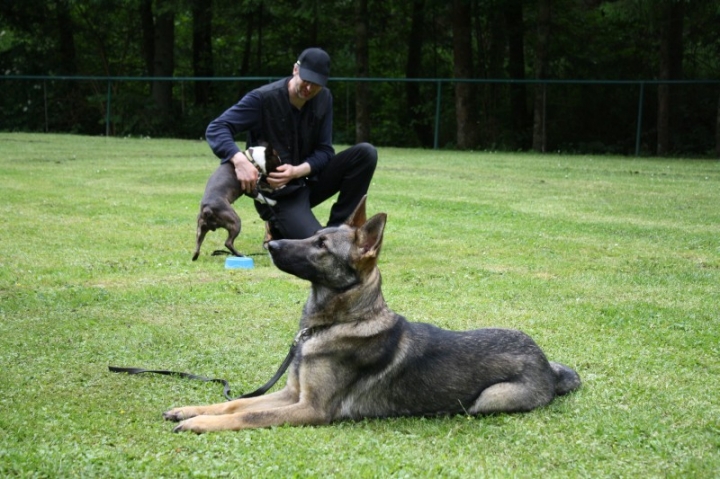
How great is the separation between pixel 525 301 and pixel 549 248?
2.83 metres

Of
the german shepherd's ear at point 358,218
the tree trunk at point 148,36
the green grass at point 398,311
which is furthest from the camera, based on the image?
the tree trunk at point 148,36

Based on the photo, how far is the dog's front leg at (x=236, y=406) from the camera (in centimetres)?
450

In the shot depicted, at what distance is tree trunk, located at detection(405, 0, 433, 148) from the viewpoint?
33.0 m

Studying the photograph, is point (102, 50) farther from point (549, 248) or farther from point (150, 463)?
point (150, 463)

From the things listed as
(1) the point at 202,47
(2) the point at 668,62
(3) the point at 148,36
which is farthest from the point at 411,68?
(2) the point at 668,62

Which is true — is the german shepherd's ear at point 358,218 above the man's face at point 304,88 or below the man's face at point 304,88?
below

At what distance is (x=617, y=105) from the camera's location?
91.6ft

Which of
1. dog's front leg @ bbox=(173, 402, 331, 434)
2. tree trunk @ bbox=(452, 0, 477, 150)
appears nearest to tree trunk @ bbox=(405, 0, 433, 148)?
tree trunk @ bbox=(452, 0, 477, 150)

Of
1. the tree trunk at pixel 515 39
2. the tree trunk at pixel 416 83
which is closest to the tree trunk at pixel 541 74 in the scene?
the tree trunk at pixel 515 39

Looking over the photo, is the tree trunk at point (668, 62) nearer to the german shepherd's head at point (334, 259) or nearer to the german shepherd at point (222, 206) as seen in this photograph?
the german shepherd at point (222, 206)

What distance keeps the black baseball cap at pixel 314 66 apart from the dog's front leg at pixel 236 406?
3877mm

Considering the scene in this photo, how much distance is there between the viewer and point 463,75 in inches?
1171

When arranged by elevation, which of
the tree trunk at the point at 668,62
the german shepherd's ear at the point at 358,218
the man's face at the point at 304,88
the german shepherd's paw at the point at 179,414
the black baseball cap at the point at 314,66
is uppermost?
the tree trunk at the point at 668,62

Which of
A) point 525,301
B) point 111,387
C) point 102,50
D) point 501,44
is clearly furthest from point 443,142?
point 111,387
